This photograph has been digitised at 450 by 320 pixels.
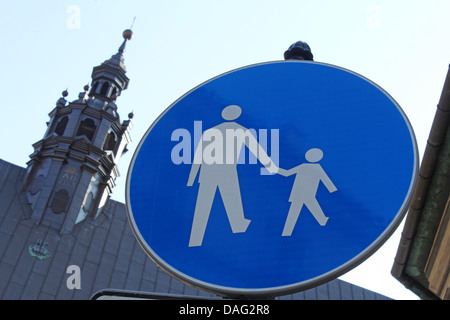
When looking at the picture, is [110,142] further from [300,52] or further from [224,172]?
[224,172]

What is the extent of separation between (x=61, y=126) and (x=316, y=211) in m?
32.5

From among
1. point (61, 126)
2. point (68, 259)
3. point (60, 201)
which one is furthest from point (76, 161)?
point (68, 259)

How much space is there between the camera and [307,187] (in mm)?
2088

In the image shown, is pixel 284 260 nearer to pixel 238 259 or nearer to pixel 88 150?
pixel 238 259

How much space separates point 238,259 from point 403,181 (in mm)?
664

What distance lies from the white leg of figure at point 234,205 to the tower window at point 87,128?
3071 centimetres

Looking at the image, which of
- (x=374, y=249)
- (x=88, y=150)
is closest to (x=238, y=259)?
(x=374, y=249)

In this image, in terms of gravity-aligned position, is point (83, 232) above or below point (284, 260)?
above

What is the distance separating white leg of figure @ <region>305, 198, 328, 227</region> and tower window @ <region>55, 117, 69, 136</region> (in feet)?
105

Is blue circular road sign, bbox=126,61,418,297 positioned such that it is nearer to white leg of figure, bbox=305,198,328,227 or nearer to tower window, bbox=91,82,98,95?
white leg of figure, bbox=305,198,328,227

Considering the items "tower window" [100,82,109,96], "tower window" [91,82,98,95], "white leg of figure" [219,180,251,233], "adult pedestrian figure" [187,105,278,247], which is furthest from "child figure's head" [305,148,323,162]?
"tower window" [91,82,98,95]

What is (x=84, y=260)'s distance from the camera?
26.3 metres

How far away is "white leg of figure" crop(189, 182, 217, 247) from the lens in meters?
2.16

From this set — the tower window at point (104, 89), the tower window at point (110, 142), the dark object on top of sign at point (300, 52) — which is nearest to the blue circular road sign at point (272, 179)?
the dark object on top of sign at point (300, 52)
